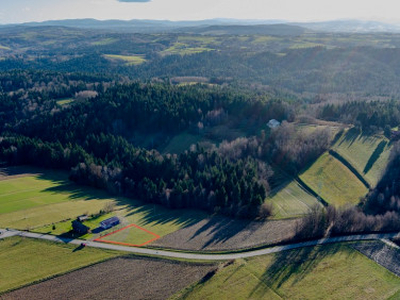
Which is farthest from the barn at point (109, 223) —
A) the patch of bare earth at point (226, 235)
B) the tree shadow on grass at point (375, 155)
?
the tree shadow on grass at point (375, 155)

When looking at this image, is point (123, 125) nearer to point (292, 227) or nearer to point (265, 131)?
point (265, 131)

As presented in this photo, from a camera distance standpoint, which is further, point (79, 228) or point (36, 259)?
point (79, 228)

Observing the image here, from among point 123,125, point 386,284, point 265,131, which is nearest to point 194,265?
point 386,284

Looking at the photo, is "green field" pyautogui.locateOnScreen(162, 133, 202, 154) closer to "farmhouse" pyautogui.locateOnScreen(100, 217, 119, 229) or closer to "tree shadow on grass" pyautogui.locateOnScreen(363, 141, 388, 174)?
"farmhouse" pyautogui.locateOnScreen(100, 217, 119, 229)

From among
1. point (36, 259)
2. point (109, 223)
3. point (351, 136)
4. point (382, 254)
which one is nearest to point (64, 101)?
point (109, 223)

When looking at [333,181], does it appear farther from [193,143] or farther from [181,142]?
[181,142]

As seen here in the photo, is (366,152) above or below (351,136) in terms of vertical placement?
below

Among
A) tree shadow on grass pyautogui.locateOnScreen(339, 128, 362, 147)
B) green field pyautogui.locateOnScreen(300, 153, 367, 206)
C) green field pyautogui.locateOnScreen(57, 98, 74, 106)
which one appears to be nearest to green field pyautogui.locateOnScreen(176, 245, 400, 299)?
green field pyautogui.locateOnScreen(300, 153, 367, 206)
